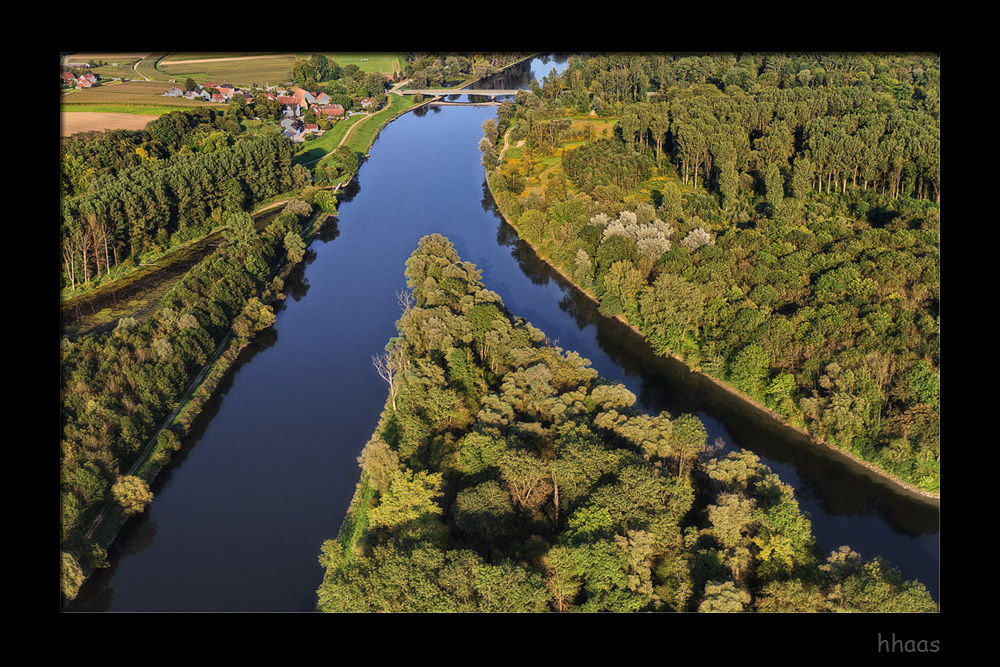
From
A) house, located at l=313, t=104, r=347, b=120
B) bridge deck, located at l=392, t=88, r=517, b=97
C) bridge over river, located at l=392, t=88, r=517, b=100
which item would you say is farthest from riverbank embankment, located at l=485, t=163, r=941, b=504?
bridge deck, located at l=392, t=88, r=517, b=97

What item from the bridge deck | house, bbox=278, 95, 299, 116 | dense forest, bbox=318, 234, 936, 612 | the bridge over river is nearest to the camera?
dense forest, bbox=318, 234, 936, 612

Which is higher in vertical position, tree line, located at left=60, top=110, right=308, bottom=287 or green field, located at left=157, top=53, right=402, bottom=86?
green field, located at left=157, top=53, right=402, bottom=86

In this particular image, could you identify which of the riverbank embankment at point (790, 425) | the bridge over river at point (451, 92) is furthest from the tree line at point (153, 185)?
the bridge over river at point (451, 92)

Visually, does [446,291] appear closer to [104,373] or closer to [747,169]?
[104,373]

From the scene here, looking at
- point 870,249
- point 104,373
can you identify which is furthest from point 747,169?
point 104,373

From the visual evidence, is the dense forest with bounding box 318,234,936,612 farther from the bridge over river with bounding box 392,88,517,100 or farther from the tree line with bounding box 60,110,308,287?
the bridge over river with bounding box 392,88,517,100

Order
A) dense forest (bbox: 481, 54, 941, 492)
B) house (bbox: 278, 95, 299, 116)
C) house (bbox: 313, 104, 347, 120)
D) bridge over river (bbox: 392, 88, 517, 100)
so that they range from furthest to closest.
→ bridge over river (bbox: 392, 88, 517, 100) < house (bbox: 313, 104, 347, 120) < house (bbox: 278, 95, 299, 116) < dense forest (bbox: 481, 54, 941, 492)

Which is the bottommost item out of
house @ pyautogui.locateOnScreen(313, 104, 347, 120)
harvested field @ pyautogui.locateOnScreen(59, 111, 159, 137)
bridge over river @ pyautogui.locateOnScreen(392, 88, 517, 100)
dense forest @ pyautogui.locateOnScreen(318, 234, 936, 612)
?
dense forest @ pyautogui.locateOnScreen(318, 234, 936, 612)
